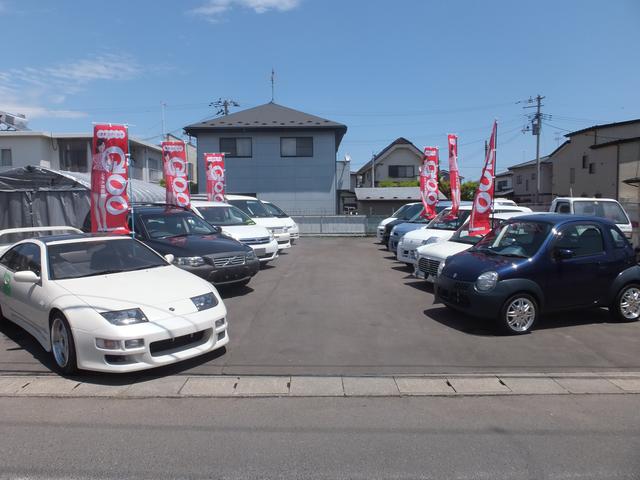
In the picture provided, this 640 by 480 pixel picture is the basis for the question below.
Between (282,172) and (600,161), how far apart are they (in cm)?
2034

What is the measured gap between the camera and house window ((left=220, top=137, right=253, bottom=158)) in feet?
86.6

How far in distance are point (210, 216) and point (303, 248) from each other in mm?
5889

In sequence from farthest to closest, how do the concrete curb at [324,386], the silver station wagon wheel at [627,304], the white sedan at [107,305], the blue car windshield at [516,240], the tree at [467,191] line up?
the tree at [467,191], the silver station wagon wheel at [627,304], the blue car windshield at [516,240], the white sedan at [107,305], the concrete curb at [324,386]

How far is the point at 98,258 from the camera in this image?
237 inches

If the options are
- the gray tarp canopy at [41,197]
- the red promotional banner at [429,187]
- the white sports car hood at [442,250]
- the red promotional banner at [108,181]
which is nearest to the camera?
the white sports car hood at [442,250]

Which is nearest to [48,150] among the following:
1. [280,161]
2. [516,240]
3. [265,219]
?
[280,161]

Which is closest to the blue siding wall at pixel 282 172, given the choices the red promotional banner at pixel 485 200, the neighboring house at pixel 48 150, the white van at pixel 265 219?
the neighboring house at pixel 48 150

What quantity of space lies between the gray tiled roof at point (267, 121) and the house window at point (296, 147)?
746 millimetres

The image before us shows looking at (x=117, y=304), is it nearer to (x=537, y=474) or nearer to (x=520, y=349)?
(x=537, y=474)

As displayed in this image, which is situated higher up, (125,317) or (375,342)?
(125,317)

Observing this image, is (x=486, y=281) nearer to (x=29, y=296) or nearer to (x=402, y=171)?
(x=29, y=296)

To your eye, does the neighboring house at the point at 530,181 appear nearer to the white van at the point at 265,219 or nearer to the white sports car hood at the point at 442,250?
the white van at the point at 265,219

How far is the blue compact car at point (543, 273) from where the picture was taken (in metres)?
6.29

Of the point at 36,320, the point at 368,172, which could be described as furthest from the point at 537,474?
the point at 368,172
